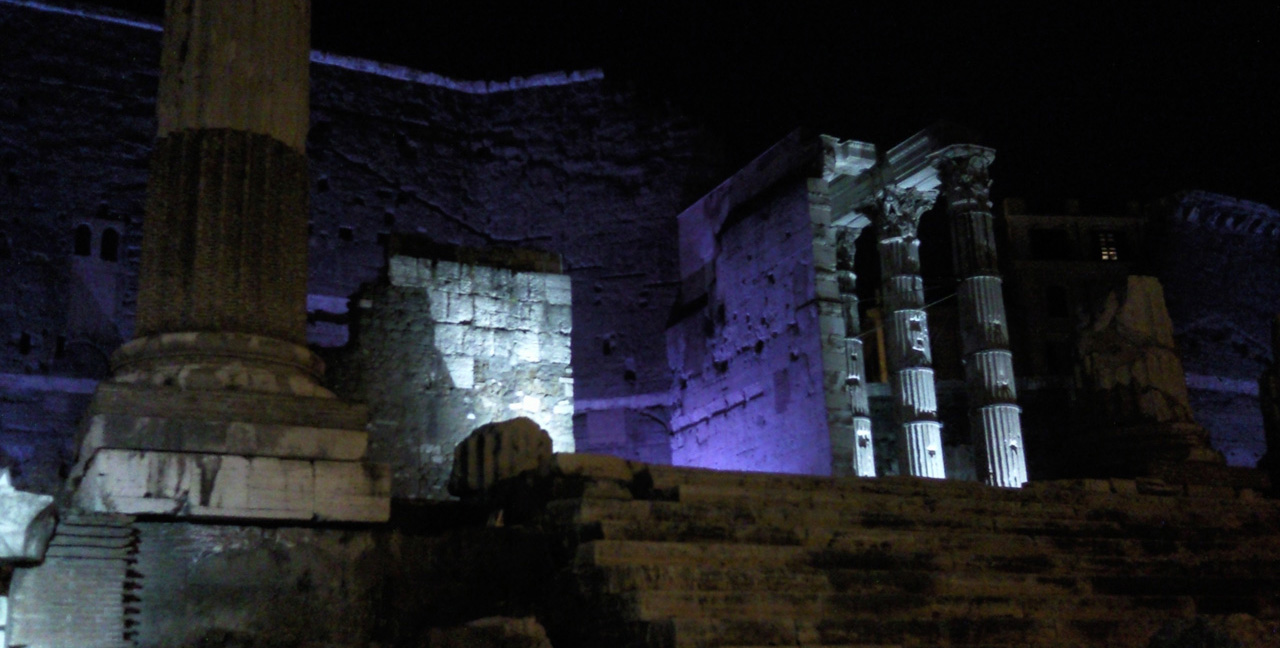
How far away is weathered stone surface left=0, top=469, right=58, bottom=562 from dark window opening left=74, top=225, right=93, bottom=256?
39.7ft

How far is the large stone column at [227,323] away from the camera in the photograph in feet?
23.1

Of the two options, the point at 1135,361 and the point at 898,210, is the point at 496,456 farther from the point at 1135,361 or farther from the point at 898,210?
the point at 898,210

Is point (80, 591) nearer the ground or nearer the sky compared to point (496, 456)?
nearer the ground

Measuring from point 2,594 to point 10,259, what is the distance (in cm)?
1226

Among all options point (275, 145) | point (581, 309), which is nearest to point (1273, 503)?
point (275, 145)

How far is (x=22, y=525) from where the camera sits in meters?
6.08

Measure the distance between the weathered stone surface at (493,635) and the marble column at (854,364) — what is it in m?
10.4

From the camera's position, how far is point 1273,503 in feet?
34.8

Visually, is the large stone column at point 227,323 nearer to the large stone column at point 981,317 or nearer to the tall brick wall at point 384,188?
the tall brick wall at point 384,188

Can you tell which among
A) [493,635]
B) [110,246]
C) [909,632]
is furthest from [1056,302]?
[493,635]

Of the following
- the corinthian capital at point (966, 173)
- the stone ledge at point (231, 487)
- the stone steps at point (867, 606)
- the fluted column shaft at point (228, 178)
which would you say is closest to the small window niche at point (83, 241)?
the fluted column shaft at point (228, 178)

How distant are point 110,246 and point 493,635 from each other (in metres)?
13.5

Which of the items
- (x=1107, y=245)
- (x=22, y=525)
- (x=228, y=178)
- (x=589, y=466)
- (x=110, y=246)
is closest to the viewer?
(x=22, y=525)

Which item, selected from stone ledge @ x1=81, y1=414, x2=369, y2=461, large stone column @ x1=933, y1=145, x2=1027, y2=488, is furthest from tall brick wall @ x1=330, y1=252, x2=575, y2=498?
stone ledge @ x1=81, y1=414, x2=369, y2=461
